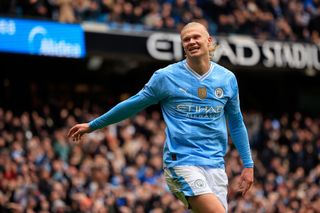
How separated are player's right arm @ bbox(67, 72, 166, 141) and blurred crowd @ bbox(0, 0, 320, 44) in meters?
13.2

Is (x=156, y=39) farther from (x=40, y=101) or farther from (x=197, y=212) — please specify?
(x=197, y=212)

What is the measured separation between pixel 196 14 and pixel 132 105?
15.9m

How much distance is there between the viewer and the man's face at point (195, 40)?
6.78 metres

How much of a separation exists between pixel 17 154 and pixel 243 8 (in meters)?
10.5

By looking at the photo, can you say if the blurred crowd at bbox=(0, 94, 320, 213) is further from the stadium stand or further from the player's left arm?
the player's left arm

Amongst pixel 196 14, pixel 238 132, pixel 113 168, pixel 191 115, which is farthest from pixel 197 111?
pixel 196 14

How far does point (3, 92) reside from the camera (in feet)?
70.6

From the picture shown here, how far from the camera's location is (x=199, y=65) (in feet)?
22.5

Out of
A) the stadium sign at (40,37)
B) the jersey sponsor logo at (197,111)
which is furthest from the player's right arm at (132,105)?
the stadium sign at (40,37)

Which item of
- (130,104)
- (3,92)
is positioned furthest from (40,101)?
(130,104)

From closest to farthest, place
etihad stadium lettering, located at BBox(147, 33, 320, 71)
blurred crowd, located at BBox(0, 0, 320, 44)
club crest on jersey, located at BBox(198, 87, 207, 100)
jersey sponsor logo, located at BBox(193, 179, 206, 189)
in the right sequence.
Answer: jersey sponsor logo, located at BBox(193, 179, 206, 189), club crest on jersey, located at BBox(198, 87, 207, 100), blurred crowd, located at BBox(0, 0, 320, 44), etihad stadium lettering, located at BBox(147, 33, 320, 71)

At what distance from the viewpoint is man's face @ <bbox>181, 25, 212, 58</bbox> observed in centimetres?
678

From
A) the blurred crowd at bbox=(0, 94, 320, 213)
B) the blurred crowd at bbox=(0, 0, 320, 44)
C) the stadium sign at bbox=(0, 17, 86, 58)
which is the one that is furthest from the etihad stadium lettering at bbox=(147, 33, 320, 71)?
the stadium sign at bbox=(0, 17, 86, 58)

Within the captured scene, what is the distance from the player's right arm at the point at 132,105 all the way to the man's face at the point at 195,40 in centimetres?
34
